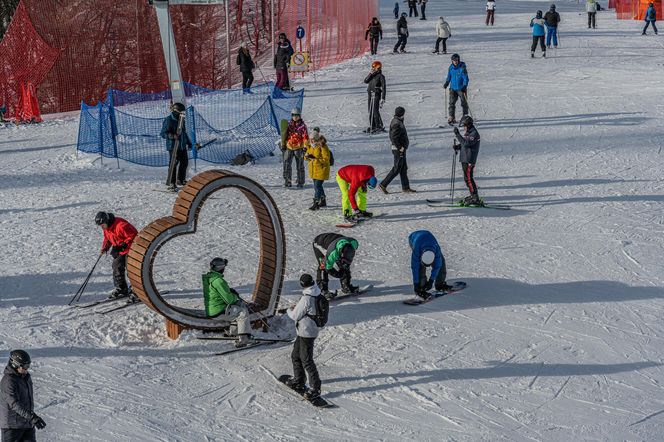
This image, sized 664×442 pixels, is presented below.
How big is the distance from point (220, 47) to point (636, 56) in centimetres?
1309

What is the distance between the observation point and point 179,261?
1378 centimetres

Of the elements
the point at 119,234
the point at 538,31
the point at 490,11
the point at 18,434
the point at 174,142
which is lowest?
the point at 18,434

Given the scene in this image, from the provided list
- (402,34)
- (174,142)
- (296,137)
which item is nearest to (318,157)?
(296,137)

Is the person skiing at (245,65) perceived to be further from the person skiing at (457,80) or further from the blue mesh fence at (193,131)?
the person skiing at (457,80)

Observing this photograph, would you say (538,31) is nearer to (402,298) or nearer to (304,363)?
(402,298)

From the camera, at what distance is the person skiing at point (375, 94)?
67.2ft

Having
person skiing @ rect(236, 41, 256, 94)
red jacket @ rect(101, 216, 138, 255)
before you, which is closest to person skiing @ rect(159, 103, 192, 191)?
red jacket @ rect(101, 216, 138, 255)

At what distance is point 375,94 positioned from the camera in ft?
67.5

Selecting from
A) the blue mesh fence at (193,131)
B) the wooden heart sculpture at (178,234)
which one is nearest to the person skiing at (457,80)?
the blue mesh fence at (193,131)

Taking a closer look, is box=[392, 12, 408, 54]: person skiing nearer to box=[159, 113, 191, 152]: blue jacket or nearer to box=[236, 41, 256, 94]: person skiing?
box=[236, 41, 256, 94]: person skiing

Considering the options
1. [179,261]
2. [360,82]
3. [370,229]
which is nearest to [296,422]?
[179,261]

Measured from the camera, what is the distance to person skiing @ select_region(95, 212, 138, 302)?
476 inches

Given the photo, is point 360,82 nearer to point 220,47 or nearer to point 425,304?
point 220,47

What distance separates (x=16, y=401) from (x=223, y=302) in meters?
3.44
